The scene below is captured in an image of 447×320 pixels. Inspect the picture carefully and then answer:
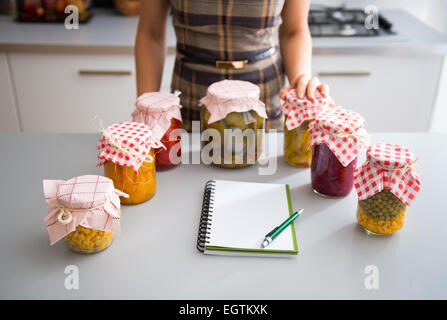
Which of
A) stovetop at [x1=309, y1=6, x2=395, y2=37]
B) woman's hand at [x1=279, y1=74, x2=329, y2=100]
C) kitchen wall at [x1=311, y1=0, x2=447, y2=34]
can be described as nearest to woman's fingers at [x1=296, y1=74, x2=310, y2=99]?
woman's hand at [x1=279, y1=74, x2=329, y2=100]

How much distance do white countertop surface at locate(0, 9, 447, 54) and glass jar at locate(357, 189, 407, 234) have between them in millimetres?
1197

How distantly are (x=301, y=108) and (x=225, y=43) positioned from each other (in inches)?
16.6

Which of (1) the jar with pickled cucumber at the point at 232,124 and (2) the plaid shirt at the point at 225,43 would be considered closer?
(1) the jar with pickled cucumber at the point at 232,124

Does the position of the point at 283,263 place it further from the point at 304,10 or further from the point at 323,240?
the point at 304,10

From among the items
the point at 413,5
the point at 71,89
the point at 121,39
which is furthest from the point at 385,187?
the point at 413,5

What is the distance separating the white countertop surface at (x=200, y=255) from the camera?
72 cm

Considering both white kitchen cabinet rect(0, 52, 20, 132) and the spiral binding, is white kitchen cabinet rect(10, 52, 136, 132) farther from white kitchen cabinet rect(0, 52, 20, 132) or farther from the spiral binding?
the spiral binding

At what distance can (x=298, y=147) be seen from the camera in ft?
3.40

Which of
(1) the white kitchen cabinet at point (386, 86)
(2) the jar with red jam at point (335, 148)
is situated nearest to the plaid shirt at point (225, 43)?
(2) the jar with red jam at point (335, 148)

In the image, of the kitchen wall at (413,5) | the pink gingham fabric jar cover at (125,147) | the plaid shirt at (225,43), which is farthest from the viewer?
the kitchen wall at (413,5)

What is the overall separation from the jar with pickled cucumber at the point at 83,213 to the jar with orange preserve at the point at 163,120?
209mm

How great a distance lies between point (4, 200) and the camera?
92 cm

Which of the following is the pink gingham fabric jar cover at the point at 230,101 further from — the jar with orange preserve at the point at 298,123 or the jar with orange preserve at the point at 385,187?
the jar with orange preserve at the point at 385,187
